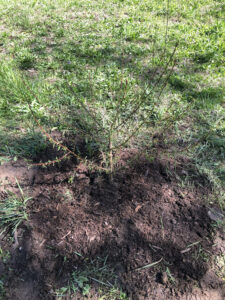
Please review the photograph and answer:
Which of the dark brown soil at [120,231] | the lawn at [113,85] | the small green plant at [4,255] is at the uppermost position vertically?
the lawn at [113,85]

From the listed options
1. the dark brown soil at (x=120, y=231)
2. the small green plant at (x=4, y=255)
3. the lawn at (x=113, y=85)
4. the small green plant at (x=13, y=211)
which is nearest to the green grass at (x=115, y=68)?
the lawn at (x=113, y=85)

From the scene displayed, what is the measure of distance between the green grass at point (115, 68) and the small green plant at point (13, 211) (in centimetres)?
63

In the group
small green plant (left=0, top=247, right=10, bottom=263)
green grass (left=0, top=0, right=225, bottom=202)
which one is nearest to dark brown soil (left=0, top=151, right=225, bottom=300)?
small green plant (left=0, top=247, right=10, bottom=263)

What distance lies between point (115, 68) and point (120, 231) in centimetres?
294

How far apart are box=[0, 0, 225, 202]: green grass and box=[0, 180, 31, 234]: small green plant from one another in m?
0.63

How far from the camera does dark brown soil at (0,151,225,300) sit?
1.80 m

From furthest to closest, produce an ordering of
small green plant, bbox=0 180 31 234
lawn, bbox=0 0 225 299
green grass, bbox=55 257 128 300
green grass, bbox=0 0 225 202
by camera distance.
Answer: green grass, bbox=0 0 225 202, lawn, bbox=0 0 225 299, small green plant, bbox=0 180 31 234, green grass, bbox=55 257 128 300

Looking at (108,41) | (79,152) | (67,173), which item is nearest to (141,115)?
(79,152)

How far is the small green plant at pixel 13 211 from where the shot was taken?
206 cm

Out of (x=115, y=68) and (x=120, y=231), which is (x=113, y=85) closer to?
(x=115, y=68)

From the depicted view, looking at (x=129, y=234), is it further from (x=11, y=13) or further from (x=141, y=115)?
(x=11, y=13)

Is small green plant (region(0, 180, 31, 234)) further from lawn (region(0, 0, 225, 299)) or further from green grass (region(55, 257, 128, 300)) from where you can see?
green grass (region(55, 257, 128, 300))

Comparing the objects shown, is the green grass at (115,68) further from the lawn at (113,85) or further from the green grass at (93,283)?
the green grass at (93,283)

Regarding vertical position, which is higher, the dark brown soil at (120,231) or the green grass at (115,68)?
the green grass at (115,68)
